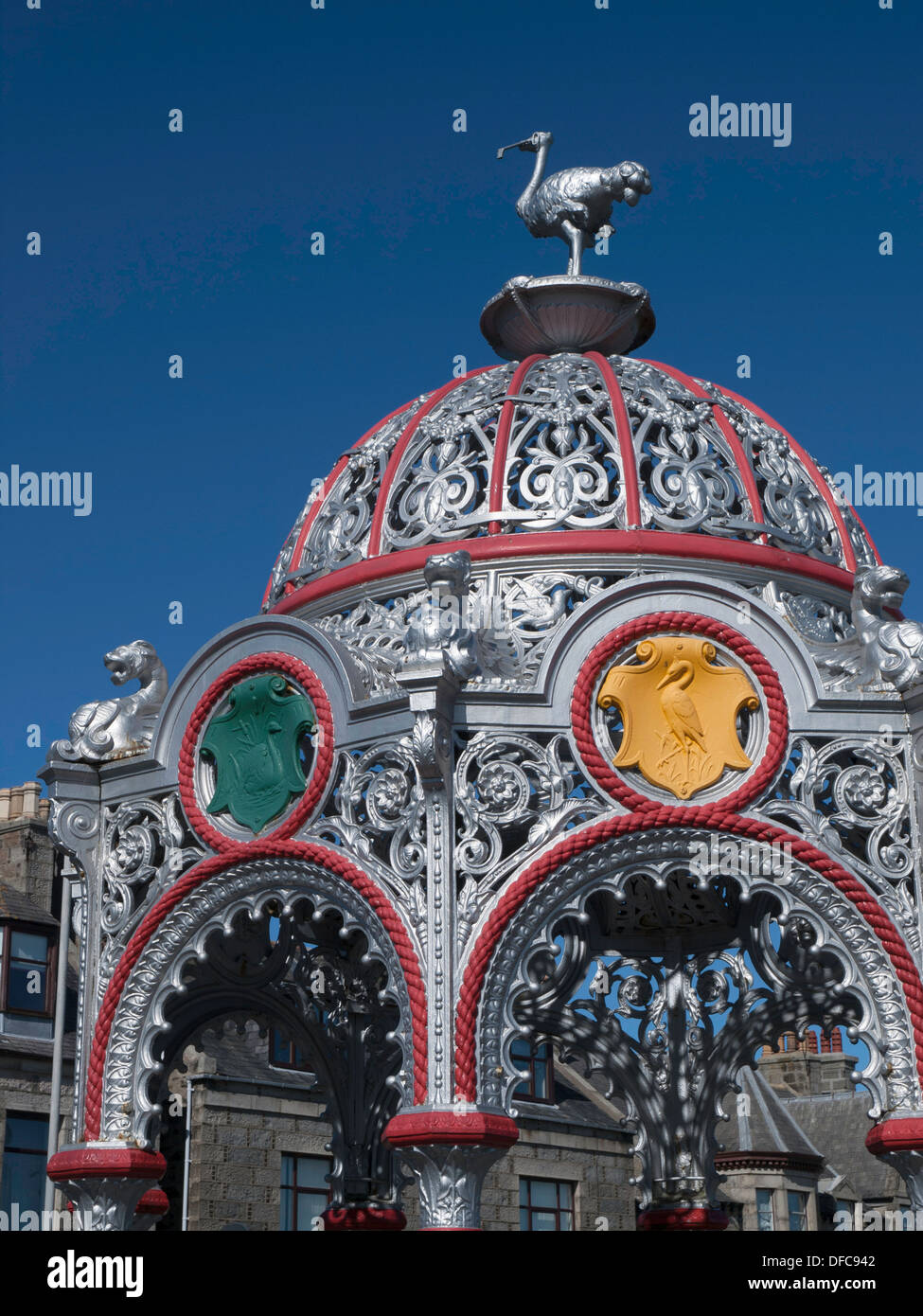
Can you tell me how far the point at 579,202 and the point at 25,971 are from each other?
2037cm

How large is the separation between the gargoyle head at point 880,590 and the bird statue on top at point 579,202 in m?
6.19

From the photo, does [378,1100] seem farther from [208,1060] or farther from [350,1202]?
[208,1060]

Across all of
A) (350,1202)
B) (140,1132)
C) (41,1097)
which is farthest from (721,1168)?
(140,1132)

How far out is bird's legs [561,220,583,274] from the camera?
23.6m

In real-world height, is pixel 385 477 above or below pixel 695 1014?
above

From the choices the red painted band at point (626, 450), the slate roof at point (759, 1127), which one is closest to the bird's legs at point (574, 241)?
the red painted band at point (626, 450)

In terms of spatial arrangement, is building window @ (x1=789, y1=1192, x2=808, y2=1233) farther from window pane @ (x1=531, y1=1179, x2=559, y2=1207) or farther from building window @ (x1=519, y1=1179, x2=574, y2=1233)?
window pane @ (x1=531, y1=1179, x2=559, y2=1207)

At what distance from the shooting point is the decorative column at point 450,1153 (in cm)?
1728

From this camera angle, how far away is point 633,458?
68.3 feet

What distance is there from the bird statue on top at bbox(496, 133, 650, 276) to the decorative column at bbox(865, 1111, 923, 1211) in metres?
10.9

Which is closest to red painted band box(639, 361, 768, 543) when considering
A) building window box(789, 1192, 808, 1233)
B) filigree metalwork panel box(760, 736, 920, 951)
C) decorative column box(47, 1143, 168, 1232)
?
filigree metalwork panel box(760, 736, 920, 951)

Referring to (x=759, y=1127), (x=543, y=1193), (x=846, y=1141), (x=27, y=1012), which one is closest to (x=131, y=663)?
(x=27, y=1012)
